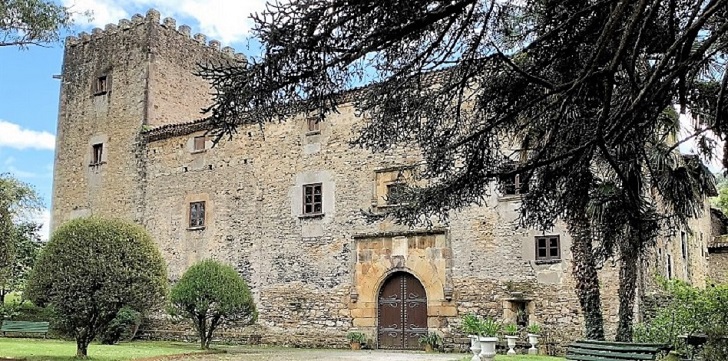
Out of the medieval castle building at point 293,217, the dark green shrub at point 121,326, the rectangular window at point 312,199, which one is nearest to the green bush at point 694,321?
the medieval castle building at point 293,217

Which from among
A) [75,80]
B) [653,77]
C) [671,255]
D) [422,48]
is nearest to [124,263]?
[422,48]

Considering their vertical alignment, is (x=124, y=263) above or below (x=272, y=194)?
below

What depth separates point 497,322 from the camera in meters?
16.5

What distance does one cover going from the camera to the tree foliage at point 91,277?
12891 mm

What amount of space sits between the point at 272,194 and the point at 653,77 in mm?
15696

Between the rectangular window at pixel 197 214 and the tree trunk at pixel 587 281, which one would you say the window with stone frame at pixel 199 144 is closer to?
the rectangular window at pixel 197 214

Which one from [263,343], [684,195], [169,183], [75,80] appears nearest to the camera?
[684,195]

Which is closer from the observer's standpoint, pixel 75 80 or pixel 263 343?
pixel 263 343

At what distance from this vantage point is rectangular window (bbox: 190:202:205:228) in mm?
21422

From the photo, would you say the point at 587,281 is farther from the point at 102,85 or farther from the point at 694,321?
the point at 102,85

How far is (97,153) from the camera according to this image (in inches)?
949

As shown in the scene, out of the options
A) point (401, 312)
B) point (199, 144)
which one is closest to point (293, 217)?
point (401, 312)

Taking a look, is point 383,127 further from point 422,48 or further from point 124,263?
point 124,263

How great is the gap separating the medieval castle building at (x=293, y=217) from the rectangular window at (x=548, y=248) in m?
0.02
